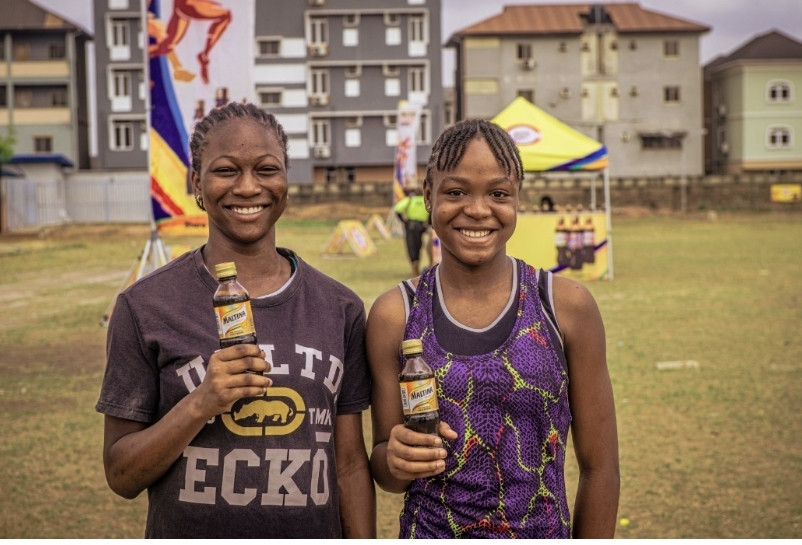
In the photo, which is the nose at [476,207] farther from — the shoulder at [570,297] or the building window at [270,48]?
the building window at [270,48]

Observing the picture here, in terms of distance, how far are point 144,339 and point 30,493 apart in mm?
4187

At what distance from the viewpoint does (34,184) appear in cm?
4309

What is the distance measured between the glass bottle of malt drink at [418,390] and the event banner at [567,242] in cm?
1698

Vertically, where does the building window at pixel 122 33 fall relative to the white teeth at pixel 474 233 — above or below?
above

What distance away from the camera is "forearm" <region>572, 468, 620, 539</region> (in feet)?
8.66

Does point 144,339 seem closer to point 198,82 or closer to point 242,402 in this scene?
point 242,402

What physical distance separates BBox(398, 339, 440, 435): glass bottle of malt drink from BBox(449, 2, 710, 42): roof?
5507cm

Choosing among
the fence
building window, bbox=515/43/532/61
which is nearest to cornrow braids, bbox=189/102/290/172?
the fence

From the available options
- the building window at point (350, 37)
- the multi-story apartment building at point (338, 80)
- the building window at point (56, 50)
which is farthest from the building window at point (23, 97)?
the building window at point (350, 37)

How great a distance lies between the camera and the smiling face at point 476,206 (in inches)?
104

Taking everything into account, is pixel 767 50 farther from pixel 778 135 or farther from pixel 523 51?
pixel 523 51

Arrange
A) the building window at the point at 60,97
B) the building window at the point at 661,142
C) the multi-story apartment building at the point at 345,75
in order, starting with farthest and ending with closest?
the building window at the point at 661,142 < the multi-story apartment building at the point at 345,75 < the building window at the point at 60,97

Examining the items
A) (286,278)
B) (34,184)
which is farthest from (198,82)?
(34,184)

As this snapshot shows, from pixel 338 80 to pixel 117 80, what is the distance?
12.0 m
